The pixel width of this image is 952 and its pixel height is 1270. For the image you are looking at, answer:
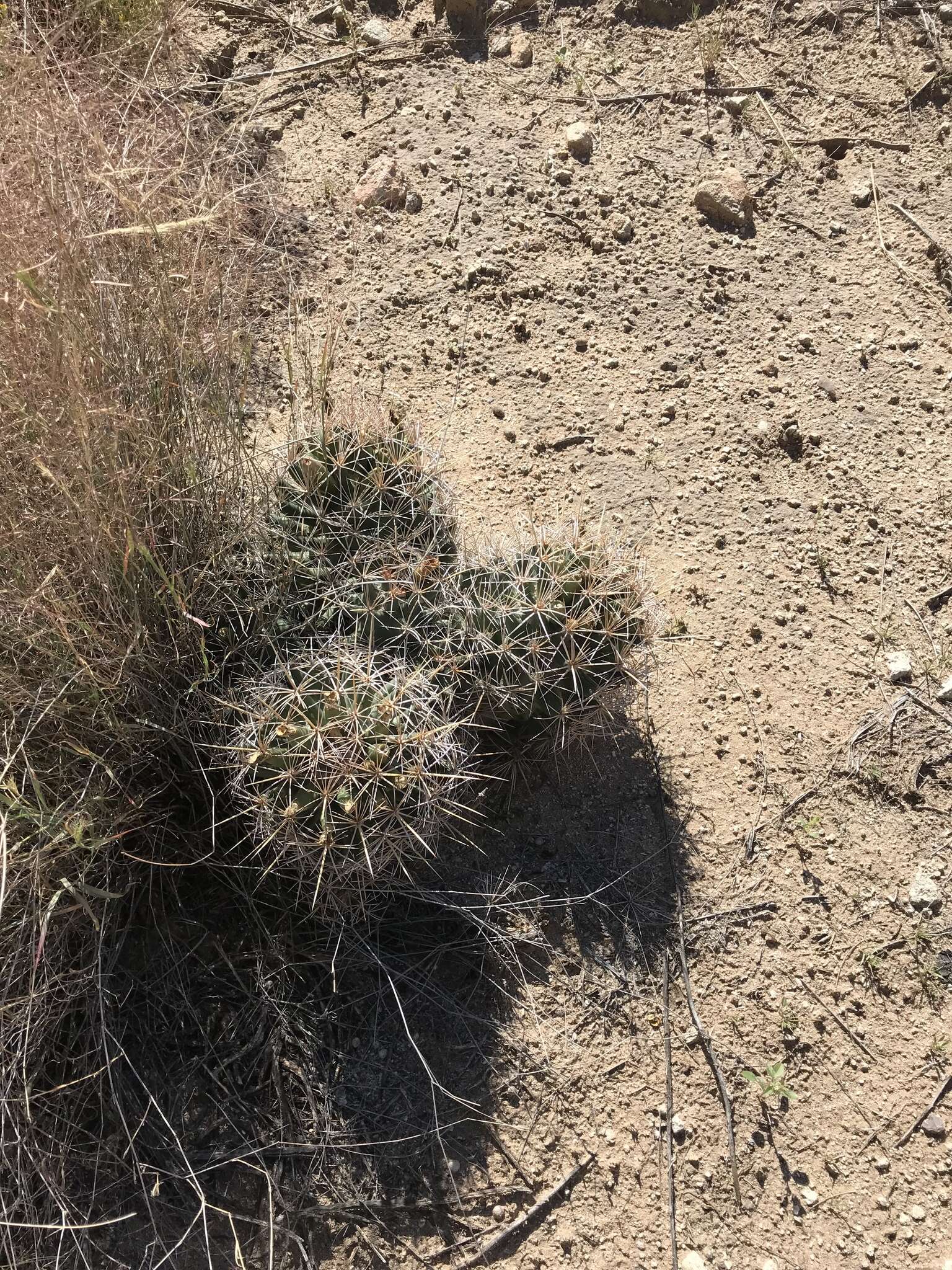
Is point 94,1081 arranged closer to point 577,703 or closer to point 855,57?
point 577,703

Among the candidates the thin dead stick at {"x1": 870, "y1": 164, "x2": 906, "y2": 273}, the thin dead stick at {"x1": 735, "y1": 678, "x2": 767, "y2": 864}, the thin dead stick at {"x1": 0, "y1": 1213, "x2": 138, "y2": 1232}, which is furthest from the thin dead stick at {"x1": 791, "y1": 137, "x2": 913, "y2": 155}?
the thin dead stick at {"x1": 0, "y1": 1213, "x2": 138, "y2": 1232}

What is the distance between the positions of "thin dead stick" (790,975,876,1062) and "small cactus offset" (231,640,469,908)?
1.08 m

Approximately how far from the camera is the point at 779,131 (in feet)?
14.3

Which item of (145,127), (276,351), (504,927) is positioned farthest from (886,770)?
(145,127)

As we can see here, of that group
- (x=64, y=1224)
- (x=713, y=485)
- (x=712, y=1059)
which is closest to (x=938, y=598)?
(x=713, y=485)

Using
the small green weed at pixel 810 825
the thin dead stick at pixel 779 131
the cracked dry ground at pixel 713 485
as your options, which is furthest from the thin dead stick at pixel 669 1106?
the thin dead stick at pixel 779 131

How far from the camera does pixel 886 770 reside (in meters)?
3.07

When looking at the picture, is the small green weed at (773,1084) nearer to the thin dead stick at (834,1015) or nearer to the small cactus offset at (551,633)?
the thin dead stick at (834,1015)

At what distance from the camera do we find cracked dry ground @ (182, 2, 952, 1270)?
100.0 inches

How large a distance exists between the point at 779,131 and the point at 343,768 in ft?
11.5

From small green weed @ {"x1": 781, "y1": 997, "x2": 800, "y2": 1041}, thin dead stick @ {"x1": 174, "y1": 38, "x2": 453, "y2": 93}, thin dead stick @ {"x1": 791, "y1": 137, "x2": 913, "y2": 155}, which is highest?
thin dead stick @ {"x1": 174, "y1": 38, "x2": 453, "y2": 93}

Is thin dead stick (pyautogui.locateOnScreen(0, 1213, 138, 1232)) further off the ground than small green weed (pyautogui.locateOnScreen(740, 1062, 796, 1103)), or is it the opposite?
thin dead stick (pyautogui.locateOnScreen(0, 1213, 138, 1232))

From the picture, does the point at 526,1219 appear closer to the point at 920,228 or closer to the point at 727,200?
the point at 727,200

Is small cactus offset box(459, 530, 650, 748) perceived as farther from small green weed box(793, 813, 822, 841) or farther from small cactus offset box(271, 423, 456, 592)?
small green weed box(793, 813, 822, 841)
